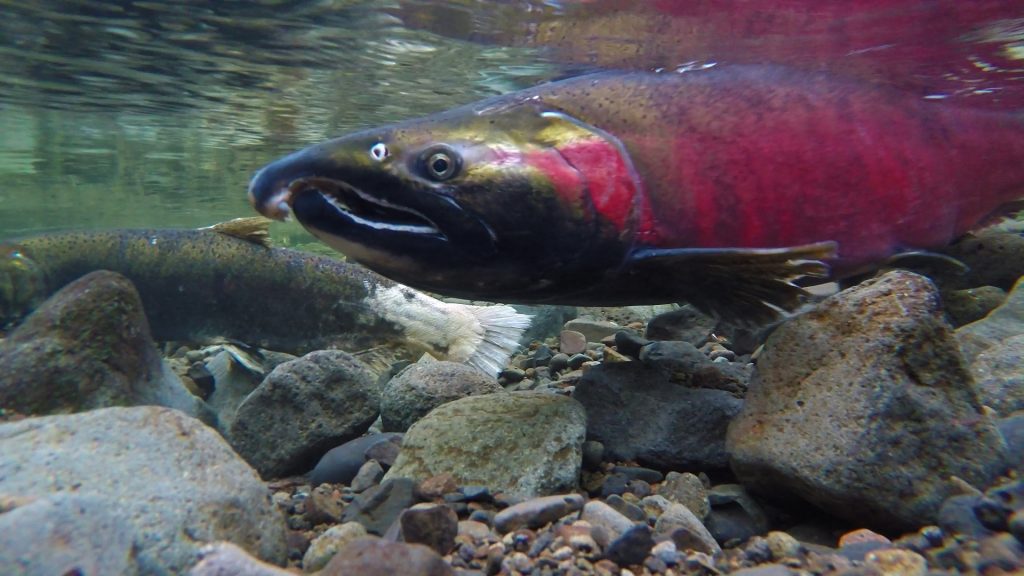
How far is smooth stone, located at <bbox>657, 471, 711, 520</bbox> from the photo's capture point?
8.41 feet

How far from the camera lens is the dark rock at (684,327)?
484cm

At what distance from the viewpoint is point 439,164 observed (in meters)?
2.64

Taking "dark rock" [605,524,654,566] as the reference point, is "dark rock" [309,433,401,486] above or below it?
below

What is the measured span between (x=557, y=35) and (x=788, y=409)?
6.26 meters

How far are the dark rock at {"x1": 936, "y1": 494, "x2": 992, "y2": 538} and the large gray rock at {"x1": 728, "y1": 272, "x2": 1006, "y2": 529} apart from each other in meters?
0.08

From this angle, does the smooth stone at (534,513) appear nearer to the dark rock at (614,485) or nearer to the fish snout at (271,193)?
the dark rock at (614,485)

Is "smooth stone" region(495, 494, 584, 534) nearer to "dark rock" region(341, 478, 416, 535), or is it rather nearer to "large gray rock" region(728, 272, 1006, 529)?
"dark rock" region(341, 478, 416, 535)

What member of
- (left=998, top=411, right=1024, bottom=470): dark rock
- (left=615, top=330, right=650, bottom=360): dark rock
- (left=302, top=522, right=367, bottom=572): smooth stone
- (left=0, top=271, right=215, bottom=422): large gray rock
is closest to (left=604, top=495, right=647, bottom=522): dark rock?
(left=302, top=522, right=367, bottom=572): smooth stone

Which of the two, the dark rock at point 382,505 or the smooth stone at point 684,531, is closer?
the smooth stone at point 684,531

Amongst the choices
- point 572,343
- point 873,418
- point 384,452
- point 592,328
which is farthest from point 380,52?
point 873,418

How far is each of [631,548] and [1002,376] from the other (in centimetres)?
242

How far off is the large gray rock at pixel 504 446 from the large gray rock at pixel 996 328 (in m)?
2.57

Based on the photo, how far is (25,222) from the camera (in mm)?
34594

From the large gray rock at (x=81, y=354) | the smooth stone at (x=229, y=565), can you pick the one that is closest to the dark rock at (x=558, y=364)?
the large gray rock at (x=81, y=354)
